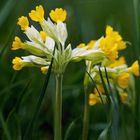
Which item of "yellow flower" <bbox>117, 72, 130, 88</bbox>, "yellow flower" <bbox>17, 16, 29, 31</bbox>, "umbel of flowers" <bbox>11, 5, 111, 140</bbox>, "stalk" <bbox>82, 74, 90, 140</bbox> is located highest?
"yellow flower" <bbox>17, 16, 29, 31</bbox>

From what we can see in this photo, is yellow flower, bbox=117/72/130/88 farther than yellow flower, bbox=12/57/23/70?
A: Yes

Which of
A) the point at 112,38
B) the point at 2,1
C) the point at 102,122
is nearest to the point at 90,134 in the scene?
the point at 102,122

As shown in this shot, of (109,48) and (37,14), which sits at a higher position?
(37,14)

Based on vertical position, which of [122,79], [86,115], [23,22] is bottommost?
[86,115]

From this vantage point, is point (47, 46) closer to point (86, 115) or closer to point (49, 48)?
point (49, 48)

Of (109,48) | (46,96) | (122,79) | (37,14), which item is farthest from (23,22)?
(46,96)

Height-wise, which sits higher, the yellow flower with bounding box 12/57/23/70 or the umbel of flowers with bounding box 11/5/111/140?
the umbel of flowers with bounding box 11/5/111/140

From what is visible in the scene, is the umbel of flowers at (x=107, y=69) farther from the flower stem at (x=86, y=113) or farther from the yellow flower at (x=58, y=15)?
the yellow flower at (x=58, y=15)

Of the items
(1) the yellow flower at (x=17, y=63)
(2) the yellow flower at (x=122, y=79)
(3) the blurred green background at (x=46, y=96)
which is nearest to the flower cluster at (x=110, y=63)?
(2) the yellow flower at (x=122, y=79)

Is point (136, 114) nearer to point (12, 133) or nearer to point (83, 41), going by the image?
point (12, 133)

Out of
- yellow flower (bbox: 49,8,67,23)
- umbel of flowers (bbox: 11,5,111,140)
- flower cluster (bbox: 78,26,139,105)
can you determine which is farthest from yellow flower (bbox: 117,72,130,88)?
yellow flower (bbox: 49,8,67,23)

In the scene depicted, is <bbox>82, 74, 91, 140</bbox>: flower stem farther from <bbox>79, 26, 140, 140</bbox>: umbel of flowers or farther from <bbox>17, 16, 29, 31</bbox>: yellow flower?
<bbox>17, 16, 29, 31</bbox>: yellow flower
